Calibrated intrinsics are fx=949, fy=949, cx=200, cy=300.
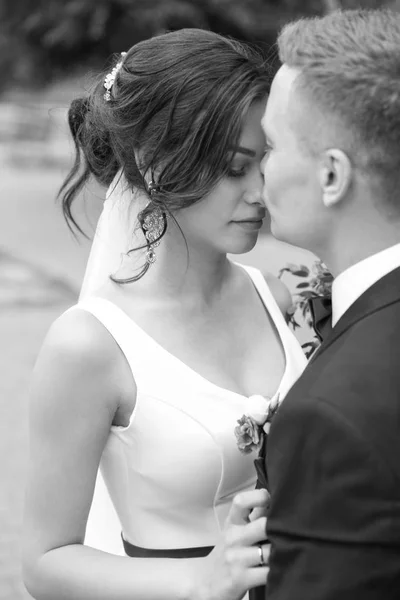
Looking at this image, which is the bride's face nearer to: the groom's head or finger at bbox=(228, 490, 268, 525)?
the groom's head

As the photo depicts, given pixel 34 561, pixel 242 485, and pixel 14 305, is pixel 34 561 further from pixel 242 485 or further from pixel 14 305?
pixel 14 305

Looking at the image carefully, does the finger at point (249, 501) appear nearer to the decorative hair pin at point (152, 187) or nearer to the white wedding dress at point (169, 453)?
the white wedding dress at point (169, 453)

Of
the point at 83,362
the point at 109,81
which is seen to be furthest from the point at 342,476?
the point at 109,81

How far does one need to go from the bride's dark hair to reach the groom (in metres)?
0.58

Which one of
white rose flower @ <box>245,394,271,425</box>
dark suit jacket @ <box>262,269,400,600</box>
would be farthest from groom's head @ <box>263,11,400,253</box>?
white rose flower @ <box>245,394,271,425</box>

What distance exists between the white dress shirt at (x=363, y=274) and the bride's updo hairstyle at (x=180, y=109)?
2.29 ft

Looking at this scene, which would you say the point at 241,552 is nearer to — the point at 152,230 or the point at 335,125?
the point at 335,125

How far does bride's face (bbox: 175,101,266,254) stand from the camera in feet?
6.64

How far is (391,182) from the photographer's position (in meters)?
1.32

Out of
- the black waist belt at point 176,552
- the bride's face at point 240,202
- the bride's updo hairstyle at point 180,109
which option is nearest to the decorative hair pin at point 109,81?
the bride's updo hairstyle at point 180,109

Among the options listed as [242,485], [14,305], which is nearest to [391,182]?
[242,485]

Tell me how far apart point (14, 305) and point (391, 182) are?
302 inches

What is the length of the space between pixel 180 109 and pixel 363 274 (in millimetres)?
828

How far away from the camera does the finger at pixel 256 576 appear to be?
5.01 feet
